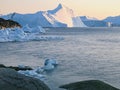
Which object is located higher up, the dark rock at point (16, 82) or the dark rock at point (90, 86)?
the dark rock at point (16, 82)

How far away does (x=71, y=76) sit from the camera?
824 inches

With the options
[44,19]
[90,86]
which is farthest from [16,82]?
[44,19]

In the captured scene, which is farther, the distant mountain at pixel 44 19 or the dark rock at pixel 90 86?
the distant mountain at pixel 44 19

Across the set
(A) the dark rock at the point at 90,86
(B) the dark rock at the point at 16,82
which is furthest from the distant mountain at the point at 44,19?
(B) the dark rock at the point at 16,82

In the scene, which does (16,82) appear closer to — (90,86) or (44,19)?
(90,86)

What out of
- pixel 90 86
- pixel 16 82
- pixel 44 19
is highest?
pixel 16 82

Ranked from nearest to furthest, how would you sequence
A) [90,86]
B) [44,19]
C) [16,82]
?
[16,82] < [90,86] < [44,19]

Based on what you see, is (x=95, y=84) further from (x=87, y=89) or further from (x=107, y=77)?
(x=107, y=77)

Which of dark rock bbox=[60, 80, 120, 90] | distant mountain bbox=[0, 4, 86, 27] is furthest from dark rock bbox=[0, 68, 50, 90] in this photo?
distant mountain bbox=[0, 4, 86, 27]

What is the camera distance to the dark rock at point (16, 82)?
10.3 meters

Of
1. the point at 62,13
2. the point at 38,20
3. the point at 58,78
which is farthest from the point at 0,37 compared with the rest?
the point at 62,13

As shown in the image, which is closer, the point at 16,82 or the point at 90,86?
the point at 16,82

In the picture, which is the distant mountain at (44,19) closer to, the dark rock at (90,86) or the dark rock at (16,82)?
the dark rock at (90,86)

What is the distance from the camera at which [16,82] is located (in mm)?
10414
